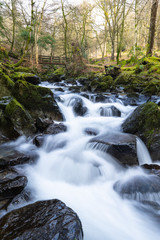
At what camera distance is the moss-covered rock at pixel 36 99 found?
5.55 m

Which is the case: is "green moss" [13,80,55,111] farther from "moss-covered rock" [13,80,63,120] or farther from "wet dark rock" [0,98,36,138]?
"wet dark rock" [0,98,36,138]

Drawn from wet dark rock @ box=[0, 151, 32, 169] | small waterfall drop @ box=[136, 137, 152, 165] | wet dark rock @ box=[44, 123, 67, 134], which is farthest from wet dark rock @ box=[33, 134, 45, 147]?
small waterfall drop @ box=[136, 137, 152, 165]

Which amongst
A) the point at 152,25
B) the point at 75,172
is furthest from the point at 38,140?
the point at 152,25

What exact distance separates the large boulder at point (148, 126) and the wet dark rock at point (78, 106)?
2.74 meters

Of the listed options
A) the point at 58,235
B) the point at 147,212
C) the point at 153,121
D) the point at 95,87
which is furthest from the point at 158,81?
the point at 58,235

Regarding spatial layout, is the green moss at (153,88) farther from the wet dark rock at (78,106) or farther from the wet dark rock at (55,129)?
the wet dark rock at (55,129)

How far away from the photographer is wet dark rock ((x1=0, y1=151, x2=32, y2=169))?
3145 millimetres

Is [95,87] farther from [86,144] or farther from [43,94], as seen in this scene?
[86,144]

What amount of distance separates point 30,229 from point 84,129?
3.90 metres

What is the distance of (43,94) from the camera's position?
603cm

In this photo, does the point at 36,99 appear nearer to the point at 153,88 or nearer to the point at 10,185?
the point at 10,185

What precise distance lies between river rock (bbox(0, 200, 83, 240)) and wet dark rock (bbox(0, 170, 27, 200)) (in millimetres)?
413

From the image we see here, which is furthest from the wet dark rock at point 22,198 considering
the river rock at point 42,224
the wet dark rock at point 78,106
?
the wet dark rock at point 78,106

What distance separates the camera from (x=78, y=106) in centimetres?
729
